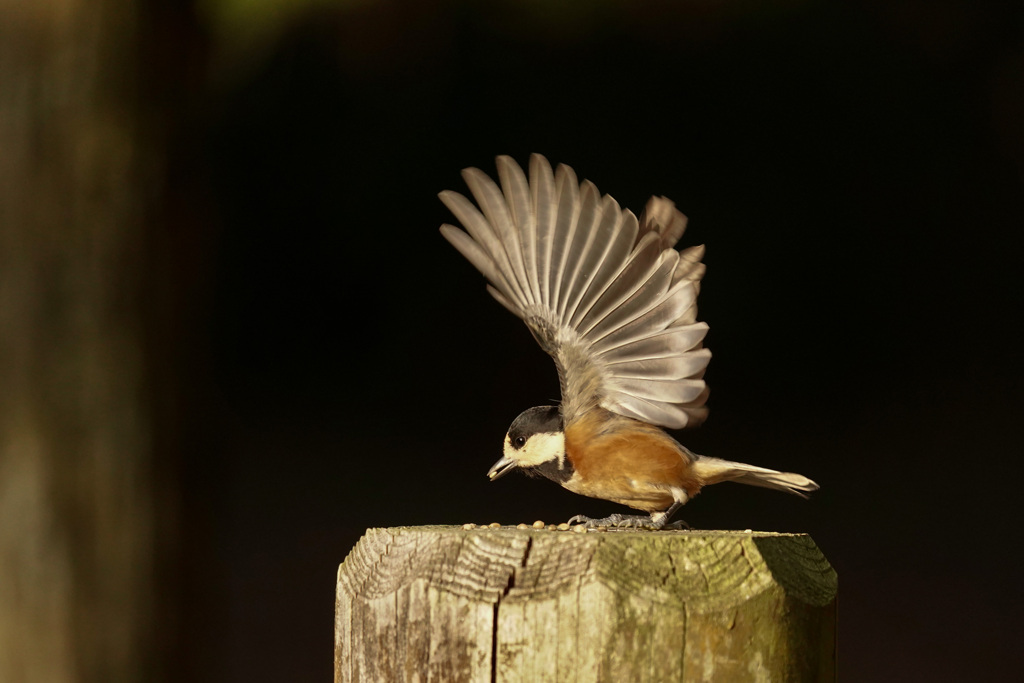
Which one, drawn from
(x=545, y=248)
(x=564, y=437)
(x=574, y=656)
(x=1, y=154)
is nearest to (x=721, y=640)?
(x=574, y=656)

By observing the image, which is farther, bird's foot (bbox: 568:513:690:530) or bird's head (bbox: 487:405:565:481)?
bird's head (bbox: 487:405:565:481)

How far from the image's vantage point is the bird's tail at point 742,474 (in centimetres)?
204

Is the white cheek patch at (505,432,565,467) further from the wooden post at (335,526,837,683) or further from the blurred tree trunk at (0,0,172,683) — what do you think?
the blurred tree trunk at (0,0,172,683)

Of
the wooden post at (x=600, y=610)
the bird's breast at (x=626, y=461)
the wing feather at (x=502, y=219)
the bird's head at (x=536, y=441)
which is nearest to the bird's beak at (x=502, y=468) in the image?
the bird's head at (x=536, y=441)

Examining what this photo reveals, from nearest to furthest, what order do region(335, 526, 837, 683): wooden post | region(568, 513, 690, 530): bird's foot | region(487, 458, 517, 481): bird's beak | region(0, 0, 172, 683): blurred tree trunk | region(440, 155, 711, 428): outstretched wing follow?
region(335, 526, 837, 683): wooden post
region(568, 513, 690, 530): bird's foot
region(440, 155, 711, 428): outstretched wing
region(487, 458, 517, 481): bird's beak
region(0, 0, 172, 683): blurred tree trunk

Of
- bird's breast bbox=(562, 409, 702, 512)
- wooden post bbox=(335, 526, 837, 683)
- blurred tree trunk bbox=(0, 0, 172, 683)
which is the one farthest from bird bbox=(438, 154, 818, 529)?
blurred tree trunk bbox=(0, 0, 172, 683)

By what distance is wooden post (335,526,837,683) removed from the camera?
1.35 metres

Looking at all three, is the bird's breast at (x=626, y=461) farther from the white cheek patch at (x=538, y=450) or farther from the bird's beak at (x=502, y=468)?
the bird's beak at (x=502, y=468)

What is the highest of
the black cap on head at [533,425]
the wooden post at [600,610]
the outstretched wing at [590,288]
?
the outstretched wing at [590,288]

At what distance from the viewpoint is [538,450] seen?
6.81ft

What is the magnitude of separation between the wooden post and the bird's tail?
519 millimetres

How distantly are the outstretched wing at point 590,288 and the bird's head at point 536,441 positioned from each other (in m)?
0.04

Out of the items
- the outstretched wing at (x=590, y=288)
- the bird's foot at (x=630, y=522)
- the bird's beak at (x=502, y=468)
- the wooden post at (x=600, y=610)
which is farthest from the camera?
the bird's beak at (x=502, y=468)

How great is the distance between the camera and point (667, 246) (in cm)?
229
